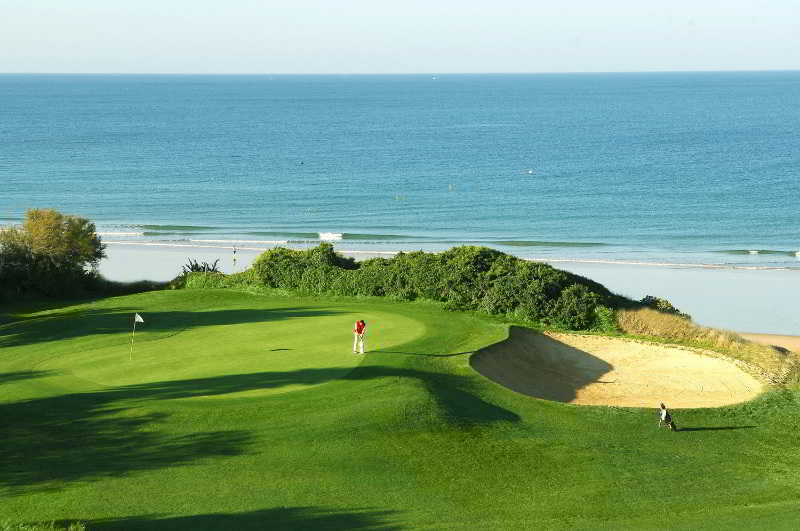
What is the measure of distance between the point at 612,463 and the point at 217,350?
12233mm

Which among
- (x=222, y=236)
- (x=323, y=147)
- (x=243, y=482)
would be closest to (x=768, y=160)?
(x=323, y=147)

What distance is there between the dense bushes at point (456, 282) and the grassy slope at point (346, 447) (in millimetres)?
5127

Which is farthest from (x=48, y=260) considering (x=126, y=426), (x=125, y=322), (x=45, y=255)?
(x=126, y=426)

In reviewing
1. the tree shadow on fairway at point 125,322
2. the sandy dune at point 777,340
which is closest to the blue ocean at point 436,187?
the sandy dune at point 777,340

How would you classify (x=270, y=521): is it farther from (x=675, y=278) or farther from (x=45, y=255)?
(x=675, y=278)

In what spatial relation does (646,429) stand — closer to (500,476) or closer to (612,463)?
(612,463)

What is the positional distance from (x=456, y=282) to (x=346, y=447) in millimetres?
15240

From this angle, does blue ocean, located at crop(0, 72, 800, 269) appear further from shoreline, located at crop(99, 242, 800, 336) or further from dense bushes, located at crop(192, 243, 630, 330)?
dense bushes, located at crop(192, 243, 630, 330)

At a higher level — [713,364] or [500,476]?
[713,364]

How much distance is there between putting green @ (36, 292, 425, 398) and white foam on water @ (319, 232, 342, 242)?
119ft

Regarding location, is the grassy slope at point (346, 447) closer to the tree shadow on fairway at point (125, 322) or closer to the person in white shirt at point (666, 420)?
the person in white shirt at point (666, 420)

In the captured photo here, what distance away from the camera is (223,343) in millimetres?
29406

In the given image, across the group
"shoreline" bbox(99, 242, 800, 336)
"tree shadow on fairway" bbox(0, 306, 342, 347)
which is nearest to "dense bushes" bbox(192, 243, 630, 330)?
"tree shadow on fairway" bbox(0, 306, 342, 347)

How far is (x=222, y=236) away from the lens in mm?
73000
